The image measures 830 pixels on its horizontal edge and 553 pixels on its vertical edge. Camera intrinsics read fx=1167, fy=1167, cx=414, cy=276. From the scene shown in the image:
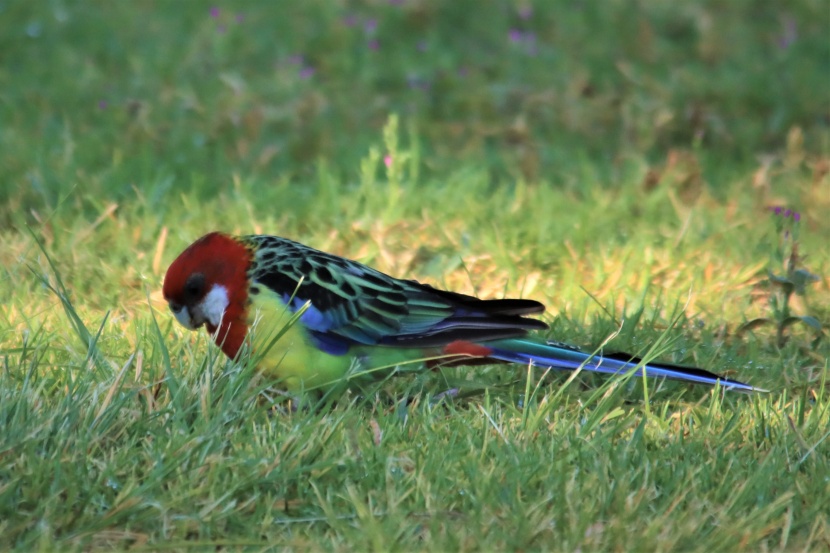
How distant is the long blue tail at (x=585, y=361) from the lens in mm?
3336

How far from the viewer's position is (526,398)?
322 cm

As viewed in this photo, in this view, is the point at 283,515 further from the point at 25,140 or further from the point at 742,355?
the point at 25,140

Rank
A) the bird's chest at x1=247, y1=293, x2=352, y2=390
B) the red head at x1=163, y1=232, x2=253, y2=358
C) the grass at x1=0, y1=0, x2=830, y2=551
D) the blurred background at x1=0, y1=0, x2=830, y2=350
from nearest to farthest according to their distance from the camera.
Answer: the grass at x1=0, y1=0, x2=830, y2=551 < the bird's chest at x1=247, y1=293, x2=352, y2=390 < the red head at x1=163, y1=232, x2=253, y2=358 < the blurred background at x1=0, y1=0, x2=830, y2=350

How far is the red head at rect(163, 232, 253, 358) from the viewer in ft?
11.2

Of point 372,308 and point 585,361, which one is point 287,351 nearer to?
point 372,308

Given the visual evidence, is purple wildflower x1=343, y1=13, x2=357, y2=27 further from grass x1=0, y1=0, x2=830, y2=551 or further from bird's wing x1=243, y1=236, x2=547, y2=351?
bird's wing x1=243, y1=236, x2=547, y2=351

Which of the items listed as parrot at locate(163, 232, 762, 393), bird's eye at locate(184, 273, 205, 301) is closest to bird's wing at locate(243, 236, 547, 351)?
parrot at locate(163, 232, 762, 393)

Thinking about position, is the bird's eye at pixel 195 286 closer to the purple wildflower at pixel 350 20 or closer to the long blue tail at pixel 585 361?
the long blue tail at pixel 585 361

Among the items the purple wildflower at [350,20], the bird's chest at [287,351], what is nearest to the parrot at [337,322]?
the bird's chest at [287,351]

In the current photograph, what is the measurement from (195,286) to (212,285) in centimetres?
5

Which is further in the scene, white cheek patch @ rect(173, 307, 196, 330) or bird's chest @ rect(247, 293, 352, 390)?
white cheek patch @ rect(173, 307, 196, 330)

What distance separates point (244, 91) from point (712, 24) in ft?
10.7

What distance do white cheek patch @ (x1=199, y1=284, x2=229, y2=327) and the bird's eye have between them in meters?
0.02

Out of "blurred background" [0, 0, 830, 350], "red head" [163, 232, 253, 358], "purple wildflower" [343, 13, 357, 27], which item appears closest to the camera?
"red head" [163, 232, 253, 358]
